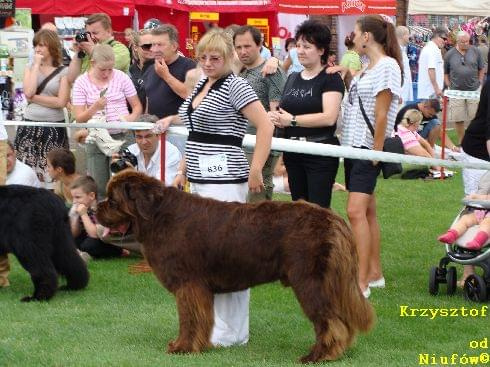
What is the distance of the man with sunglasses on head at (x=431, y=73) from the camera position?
19078 mm

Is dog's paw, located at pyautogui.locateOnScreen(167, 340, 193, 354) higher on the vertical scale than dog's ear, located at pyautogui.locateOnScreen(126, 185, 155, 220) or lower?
lower

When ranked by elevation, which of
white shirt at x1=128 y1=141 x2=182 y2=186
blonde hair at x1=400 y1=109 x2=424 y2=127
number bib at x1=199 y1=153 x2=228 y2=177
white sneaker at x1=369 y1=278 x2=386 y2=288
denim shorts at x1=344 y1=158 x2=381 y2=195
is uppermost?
number bib at x1=199 y1=153 x2=228 y2=177

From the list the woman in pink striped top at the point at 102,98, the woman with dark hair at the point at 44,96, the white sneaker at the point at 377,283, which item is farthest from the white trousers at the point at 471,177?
the woman with dark hair at the point at 44,96

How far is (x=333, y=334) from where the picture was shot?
218 inches

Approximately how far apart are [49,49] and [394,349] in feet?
19.2

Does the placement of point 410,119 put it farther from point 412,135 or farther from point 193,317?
point 193,317

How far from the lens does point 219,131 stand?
20.1 ft

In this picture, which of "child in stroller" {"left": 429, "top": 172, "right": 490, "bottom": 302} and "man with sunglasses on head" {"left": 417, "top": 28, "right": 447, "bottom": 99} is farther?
"man with sunglasses on head" {"left": 417, "top": 28, "right": 447, "bottom": 99}

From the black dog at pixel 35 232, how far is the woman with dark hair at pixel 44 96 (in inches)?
121

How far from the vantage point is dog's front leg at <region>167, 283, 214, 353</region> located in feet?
18.6

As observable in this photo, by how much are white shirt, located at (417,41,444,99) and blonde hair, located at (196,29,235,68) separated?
13.6 metres

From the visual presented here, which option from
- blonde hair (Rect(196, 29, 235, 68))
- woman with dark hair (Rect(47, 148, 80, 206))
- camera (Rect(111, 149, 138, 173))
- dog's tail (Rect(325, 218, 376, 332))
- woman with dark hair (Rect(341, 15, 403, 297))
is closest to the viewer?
dog's tail (Rect(325, 218, 376, 332))

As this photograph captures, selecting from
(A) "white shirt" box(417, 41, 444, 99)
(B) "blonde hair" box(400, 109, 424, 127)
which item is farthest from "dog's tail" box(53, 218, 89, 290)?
(A) "white shirt" box(417, 41, 444, 99)

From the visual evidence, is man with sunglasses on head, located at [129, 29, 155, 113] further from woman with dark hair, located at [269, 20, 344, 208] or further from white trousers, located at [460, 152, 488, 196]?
white trousers, located at [460, 152, 488, 196]
